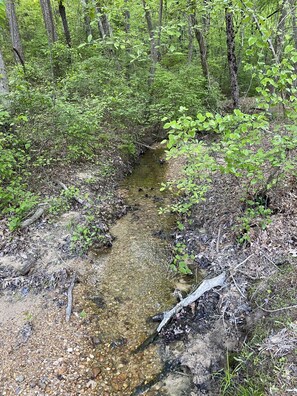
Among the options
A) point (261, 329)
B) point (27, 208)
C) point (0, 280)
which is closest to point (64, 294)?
point (0, 280)

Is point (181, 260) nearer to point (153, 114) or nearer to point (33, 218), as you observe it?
point (33, 218)

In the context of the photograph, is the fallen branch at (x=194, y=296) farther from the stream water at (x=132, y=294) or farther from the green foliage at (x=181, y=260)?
the green foliage at (x=181, y=260)

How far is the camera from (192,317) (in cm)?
422

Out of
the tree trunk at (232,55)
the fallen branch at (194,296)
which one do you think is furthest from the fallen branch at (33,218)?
the tree trunk at (232,55)

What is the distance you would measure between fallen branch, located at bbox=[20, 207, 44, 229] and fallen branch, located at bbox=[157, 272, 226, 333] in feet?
11.1

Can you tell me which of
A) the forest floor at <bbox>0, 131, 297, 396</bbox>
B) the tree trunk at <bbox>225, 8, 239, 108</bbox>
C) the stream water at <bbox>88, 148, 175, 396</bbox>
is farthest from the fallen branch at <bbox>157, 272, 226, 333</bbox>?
the tree trunk at <bbox>225, 8, 239, 108</bbox>

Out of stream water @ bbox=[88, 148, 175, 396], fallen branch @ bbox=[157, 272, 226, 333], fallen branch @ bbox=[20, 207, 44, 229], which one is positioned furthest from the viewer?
fallen branch @ bbox=[20, 207, 44, 229]

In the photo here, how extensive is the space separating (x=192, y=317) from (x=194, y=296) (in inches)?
11.8

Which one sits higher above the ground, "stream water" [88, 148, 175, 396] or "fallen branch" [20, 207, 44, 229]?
"fallen branch" [20, 207, 44, 229]

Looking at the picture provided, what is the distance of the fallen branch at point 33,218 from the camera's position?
582 centimetres

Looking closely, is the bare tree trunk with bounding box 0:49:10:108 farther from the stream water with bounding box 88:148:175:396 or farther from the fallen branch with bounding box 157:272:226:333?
the fallen branch with bounding box 157:272:226:333

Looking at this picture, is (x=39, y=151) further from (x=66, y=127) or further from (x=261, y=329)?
(x=261, y=329)

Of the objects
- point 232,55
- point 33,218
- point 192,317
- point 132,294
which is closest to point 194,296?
point 192,317

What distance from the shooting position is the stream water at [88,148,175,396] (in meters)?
3.71
